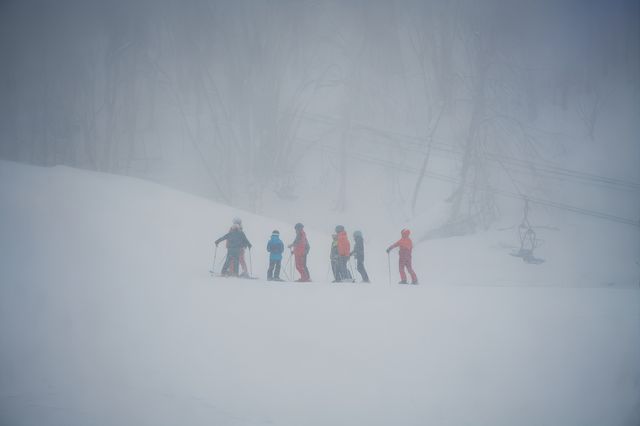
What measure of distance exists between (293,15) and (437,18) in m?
10.9

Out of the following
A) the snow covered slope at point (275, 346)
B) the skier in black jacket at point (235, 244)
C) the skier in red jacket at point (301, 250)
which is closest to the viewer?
the snow covered slope at point (275, 346)

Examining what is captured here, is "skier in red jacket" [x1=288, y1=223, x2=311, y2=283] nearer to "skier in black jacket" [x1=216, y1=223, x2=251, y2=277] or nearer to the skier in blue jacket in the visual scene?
the skier in blue jacket

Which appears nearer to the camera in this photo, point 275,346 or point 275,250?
point 275,346

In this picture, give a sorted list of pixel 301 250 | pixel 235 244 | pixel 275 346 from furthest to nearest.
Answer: pixel 301 250 < pixel 235 244 < pixel 275 346

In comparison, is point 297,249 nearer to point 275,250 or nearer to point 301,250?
point 301,250

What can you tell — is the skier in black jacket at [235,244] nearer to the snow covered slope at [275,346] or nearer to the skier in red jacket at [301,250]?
the snow covered slope at [275,346]

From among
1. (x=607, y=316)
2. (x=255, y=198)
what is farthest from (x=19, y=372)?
(x=255, y=198)

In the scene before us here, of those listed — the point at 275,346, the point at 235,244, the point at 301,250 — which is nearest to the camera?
the point at 275,346

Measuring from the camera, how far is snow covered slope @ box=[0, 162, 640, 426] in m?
7.73

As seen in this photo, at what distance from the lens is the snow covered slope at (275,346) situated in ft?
25.3

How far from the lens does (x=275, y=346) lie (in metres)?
8.45

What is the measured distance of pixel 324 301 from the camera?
9.67 m

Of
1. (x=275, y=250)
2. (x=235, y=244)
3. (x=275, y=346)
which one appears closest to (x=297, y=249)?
(x=275, y=250)

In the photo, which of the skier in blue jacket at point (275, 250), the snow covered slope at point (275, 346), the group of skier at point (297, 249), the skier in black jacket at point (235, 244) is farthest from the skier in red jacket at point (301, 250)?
the skier in black jacket at point (235, 244)
